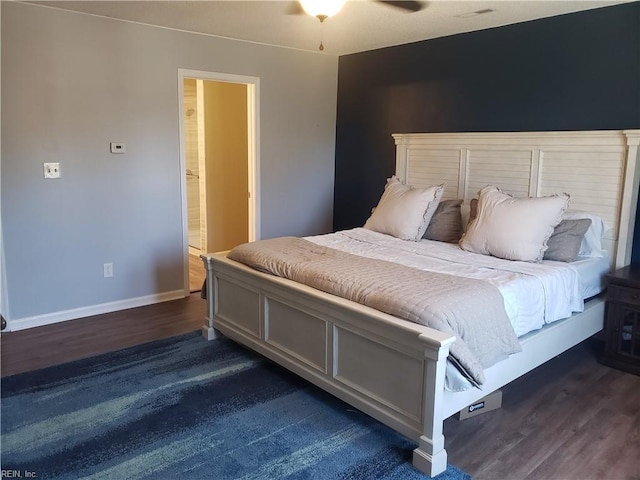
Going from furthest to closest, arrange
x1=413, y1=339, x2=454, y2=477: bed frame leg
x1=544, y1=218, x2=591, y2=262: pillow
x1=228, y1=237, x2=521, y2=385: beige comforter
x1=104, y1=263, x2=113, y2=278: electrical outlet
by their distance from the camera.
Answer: x1=104, y1=263, x2=113, y2=278: electrical outlet, x1=544, y1=218, x2=591, y2=262: pillow, x1=228, y1=237, x2=521, y2=385: beige comforter, x1=413, y1=339, x2=454, y2=477: bed frame leg

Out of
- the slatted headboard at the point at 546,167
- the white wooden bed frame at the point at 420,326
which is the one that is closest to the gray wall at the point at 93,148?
the white wooden bed frame at the point at 420,326

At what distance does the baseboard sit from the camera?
149 inches

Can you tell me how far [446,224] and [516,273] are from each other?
1.11 metres

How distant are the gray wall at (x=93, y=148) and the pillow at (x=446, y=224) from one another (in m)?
1.79

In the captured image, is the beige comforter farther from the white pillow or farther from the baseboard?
the baseboard

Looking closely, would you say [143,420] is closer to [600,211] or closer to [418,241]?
[418,241]

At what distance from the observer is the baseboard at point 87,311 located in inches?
149

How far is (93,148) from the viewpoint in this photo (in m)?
3.92

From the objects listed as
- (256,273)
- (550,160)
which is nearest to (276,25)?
(256,273)

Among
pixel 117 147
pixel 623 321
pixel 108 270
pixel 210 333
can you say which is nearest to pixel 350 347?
pixel 210 333

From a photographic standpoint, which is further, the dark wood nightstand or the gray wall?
the gray wall

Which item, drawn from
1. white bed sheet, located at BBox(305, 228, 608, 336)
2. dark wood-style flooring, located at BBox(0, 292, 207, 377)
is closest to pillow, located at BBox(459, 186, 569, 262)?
white bed sheet, located at BBox(305, 228, 608, 336)

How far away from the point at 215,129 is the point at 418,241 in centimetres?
304

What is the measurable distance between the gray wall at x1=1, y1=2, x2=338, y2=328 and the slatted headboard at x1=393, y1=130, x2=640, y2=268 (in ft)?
5.20
